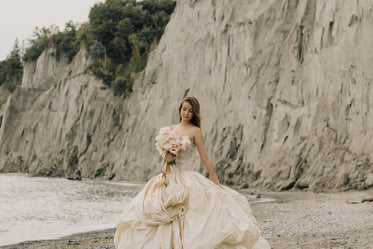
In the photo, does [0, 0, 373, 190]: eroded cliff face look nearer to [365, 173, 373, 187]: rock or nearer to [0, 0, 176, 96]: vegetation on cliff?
[365, 173, 373, 187]: rock

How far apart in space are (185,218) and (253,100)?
74.0 ft

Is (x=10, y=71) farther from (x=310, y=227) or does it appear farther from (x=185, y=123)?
(x=185, y=123)

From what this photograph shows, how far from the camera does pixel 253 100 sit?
87.9ft

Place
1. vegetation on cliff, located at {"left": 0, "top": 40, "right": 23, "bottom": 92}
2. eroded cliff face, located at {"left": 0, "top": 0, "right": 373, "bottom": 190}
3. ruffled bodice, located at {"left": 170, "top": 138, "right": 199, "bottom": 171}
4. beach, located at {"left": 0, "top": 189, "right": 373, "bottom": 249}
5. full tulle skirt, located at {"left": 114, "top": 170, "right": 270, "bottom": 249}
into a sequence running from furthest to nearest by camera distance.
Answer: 1. vegetation on cliff, located at {"left": 0, "top": 40, "right": 23, "bottom": 92}
2. eroded cliff face, located at {"left": 0, "top": 0, "right": 373, "bottom": 190}
3. beach, located at {"left": 0, "top": 189, "right": 373, "bottom": 249}
4. ruffled bodice, located at {"left": 170, "top": 138, "right": 199, "bottom": 171}
5. full tulle skirt, located at {"left": 114, "top": 170, "right": 270, "bottom": 249}

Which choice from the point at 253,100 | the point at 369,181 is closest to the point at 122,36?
the point at 253,100

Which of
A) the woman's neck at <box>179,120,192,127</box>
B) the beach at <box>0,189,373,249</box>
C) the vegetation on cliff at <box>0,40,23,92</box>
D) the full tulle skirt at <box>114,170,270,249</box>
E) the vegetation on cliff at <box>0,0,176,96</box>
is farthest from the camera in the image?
the vegetation on cliff at <box>0,40,23,92</box>

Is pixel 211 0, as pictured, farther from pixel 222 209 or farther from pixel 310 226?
pixel 222 209

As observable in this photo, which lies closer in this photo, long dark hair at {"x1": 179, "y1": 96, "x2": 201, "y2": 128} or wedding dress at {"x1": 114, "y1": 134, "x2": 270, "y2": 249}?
wedding dress at {"x1": 114, "y1": 134, "x2": 270, "y2": 249}

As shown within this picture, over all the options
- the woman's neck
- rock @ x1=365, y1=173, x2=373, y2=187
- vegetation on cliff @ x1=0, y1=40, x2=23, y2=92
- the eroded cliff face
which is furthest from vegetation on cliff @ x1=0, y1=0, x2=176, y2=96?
A: the woman's neck

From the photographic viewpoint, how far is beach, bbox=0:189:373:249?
758 centimetres

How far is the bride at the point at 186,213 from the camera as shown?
465cm

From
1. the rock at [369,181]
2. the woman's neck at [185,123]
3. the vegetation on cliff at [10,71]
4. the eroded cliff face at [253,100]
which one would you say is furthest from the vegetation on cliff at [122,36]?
the woman's neck at [185,123]

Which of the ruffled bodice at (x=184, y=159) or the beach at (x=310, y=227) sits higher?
the ruffled bodice at (x=184, y=159)

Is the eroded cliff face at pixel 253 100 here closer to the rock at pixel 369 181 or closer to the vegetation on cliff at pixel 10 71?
the rock at pixel 369 181
